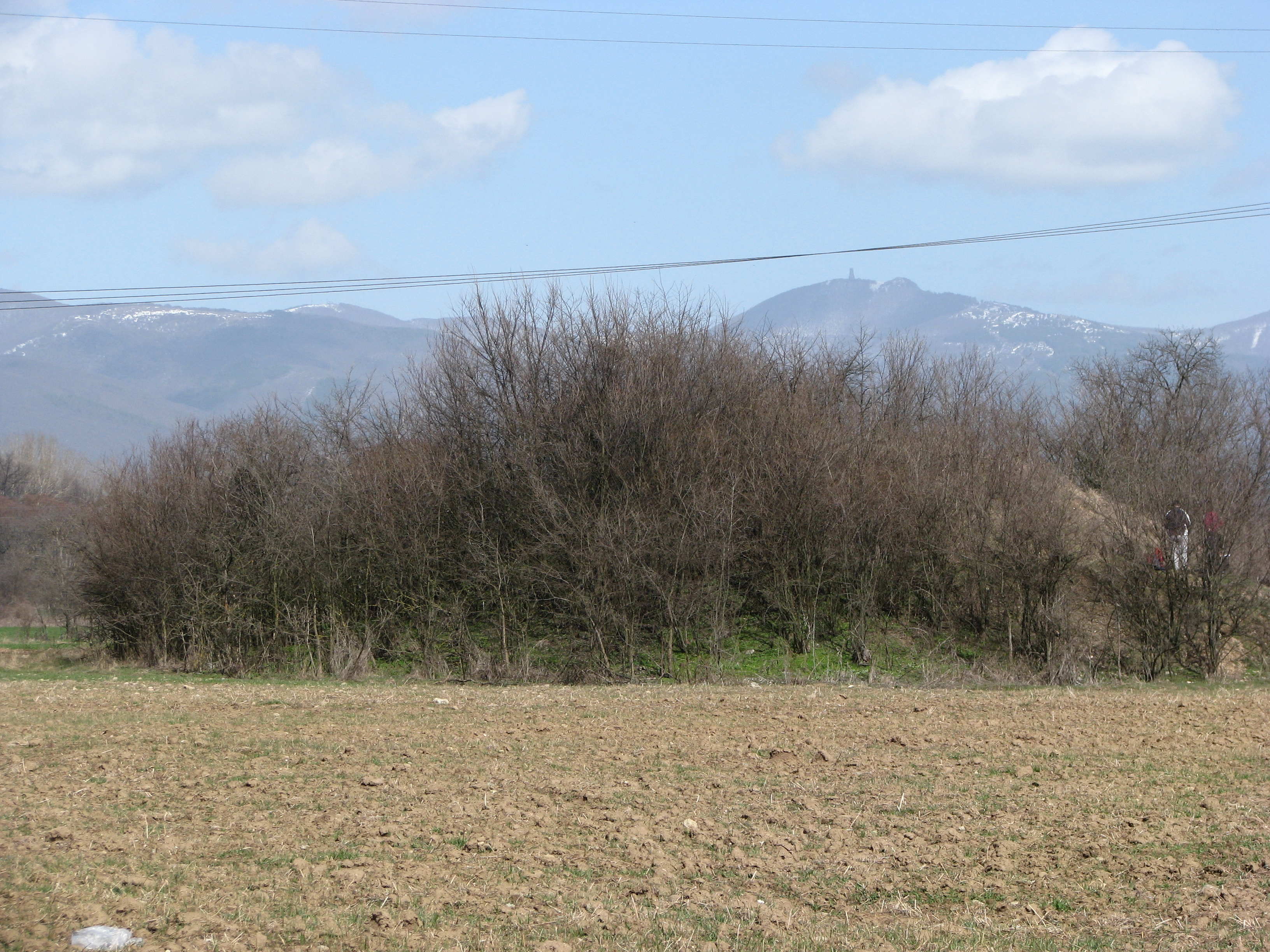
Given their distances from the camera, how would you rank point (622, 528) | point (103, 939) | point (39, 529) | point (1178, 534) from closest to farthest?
point (103, 939)
point (1178, 534)
point (622, 528)
point (39, 529)

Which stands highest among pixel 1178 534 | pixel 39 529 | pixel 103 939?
pixel 1178 534

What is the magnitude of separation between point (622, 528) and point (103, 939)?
57.4 feet

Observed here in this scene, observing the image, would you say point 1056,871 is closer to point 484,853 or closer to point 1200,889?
point 1200,889

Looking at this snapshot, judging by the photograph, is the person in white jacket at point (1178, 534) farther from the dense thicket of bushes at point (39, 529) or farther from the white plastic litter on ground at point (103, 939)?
the dense thicket of bushes at point (39, 529)

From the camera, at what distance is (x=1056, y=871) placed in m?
7.46

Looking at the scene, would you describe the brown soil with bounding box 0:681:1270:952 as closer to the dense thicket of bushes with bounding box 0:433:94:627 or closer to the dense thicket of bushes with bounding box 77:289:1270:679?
the dense thicket of bushes with bounding box 77:289:1270:679

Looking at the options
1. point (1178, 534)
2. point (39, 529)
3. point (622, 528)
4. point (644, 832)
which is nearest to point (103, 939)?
point (644, 832)

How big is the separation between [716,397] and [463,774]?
16959 millimetres

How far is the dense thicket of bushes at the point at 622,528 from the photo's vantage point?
2309 cm

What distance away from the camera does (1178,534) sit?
2145 cm

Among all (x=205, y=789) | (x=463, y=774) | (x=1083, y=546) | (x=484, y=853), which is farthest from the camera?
(x=1083, y=546)

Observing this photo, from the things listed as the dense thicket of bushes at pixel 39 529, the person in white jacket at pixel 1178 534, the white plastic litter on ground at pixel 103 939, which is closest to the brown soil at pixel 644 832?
the white plastic litter on ground at pixel 103 939

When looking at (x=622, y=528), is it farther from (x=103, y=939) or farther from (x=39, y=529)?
(x=39, y=529)

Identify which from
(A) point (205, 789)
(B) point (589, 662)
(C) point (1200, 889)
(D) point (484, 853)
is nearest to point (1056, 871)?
(C) point (1200, 889)
